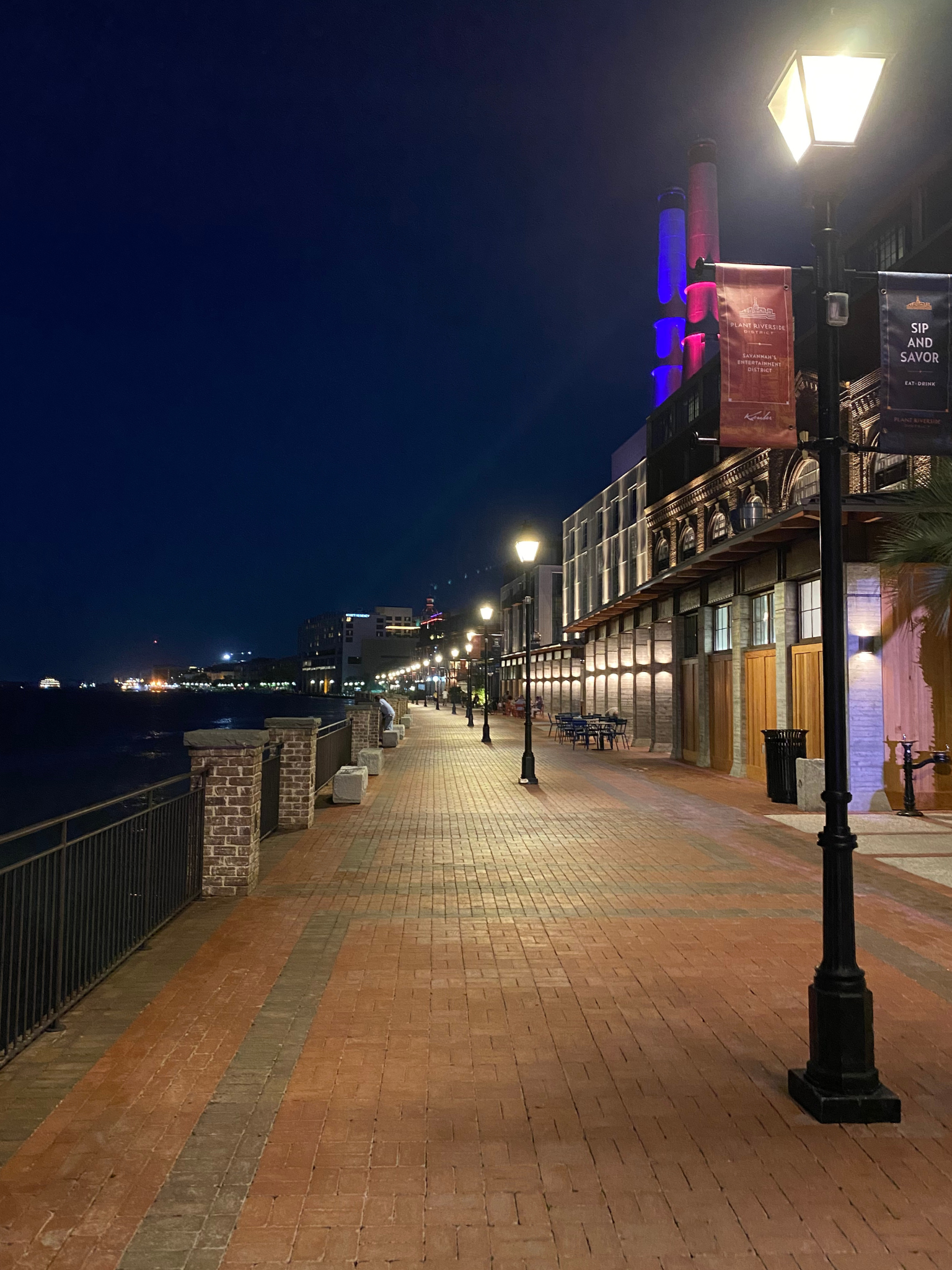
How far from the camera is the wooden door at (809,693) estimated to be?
1575 centimetres

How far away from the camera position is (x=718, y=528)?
108 feet

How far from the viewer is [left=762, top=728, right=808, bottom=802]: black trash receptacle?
599 inches

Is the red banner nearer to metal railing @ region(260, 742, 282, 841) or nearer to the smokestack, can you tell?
metal railing @ region(260, 742, 282, 841)

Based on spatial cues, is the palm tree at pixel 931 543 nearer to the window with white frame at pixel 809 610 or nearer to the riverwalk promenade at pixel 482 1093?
the window with white frame at pixel 809 610

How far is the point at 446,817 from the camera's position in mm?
13734

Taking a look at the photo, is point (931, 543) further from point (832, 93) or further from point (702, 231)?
point (702, 231)

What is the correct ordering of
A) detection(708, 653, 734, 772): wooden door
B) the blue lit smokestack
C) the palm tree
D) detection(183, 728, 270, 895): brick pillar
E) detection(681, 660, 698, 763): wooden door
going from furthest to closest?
1. the blue lit smokestack
2. detection(681, 660, 698, 763): wooden door
3. detection(708, 653, 734, 772): wooden door
4. the palm tree
5. detection(183, 728, 270, 895): brick pillar

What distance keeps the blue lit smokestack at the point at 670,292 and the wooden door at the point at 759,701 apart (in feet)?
163

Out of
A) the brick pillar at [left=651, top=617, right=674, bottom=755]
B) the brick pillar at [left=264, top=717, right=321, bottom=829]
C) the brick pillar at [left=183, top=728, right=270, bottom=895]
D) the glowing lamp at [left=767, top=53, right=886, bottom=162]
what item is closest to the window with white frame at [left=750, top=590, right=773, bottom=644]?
the brick pillar at [left=651, top=617, right=674, bottom=755]

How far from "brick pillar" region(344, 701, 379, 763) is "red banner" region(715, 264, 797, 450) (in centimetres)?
1738

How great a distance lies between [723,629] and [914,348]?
1621 cm

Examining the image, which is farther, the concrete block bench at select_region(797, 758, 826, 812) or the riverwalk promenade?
the concrete block bench at select_region(797, 758, 826, 812)

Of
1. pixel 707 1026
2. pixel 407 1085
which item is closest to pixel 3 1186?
pixel 407 1085

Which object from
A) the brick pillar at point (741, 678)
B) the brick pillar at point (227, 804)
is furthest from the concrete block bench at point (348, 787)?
the brick pillar at point (741, 678)
